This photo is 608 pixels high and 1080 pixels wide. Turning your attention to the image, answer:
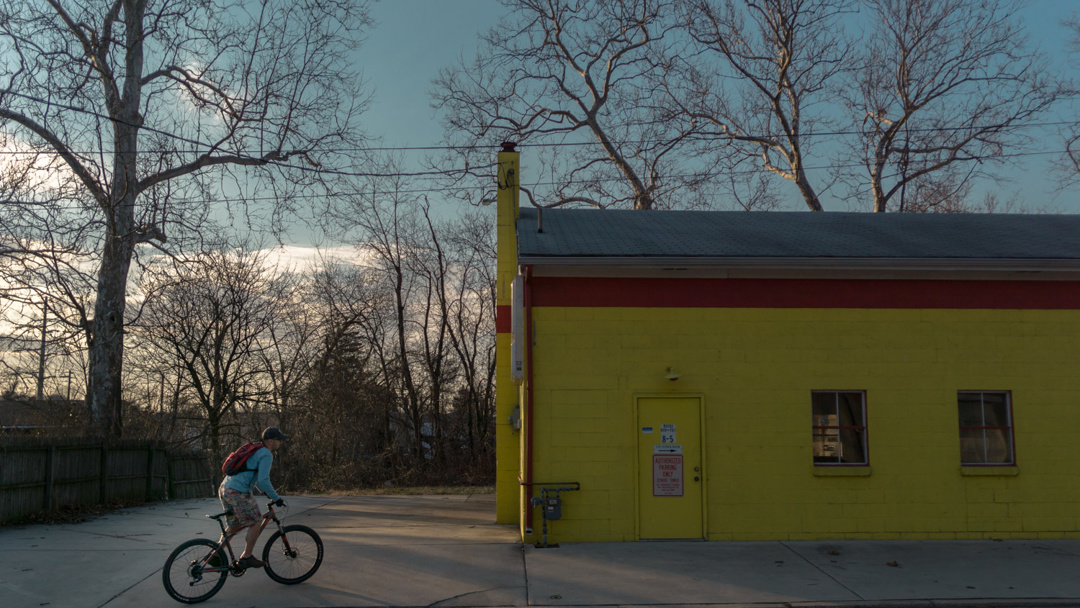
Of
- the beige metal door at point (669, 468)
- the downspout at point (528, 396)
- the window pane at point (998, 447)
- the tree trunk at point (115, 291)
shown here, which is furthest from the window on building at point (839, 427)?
the tree trunk at point (115, 291)

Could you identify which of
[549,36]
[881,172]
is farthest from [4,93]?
[881,172]

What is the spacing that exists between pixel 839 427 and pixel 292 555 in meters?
A: 7.68

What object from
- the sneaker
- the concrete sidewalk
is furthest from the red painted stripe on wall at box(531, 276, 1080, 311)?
the sneaker

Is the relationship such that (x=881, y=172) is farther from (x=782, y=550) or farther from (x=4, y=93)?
(x=4, y=93)

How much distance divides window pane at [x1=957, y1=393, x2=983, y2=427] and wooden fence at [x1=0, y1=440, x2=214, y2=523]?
36.3ft

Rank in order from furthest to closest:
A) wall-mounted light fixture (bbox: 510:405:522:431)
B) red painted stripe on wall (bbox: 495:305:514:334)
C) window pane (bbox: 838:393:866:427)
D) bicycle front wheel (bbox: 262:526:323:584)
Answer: red painted stripe on wall (bbox: 495:305:514:334) < wall-mounted light fixture (bbox: 510:405:522:431) < window pane (bbox: 838:393:866:427) < bicycle front wheel (bbox: 262:526:323:584)

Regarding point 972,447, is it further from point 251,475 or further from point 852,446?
point 251,475

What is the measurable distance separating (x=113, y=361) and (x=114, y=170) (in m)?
4.75

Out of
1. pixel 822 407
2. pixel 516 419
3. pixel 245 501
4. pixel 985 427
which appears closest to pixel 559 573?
pixel 245 501

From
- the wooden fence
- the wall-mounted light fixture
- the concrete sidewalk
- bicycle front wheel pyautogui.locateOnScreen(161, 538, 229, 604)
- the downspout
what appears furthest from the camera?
the wooden fence

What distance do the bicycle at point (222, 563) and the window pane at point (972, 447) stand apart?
29.9 ft

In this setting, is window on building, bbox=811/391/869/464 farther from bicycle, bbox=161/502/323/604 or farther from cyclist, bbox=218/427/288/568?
cyclist, bbox=218/427/288/568

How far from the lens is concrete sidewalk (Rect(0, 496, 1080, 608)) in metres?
7.62

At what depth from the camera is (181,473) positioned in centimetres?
1973
